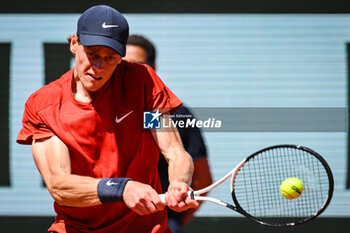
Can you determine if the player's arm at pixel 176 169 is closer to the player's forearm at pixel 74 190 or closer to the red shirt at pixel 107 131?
the red shirt at pixel 107 131

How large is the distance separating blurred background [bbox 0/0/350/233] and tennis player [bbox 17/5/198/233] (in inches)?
122

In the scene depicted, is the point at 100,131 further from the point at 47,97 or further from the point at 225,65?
the point at 225,65

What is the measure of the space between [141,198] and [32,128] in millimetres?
649

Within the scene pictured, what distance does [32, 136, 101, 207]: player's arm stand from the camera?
2.67 meters

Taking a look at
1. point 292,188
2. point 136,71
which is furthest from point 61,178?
point 292,188

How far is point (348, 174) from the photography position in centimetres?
598

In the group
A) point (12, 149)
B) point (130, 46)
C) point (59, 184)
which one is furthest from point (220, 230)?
point (59, 184)

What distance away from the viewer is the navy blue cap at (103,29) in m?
2.71

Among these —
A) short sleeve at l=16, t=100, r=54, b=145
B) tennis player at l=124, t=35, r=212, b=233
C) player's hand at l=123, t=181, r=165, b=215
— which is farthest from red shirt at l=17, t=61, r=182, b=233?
tennis player at l=124, t=35, r=212, b=233

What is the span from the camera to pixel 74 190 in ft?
8.80

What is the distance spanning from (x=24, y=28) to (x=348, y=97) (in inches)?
125

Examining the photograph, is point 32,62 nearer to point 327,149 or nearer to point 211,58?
point 211,58
